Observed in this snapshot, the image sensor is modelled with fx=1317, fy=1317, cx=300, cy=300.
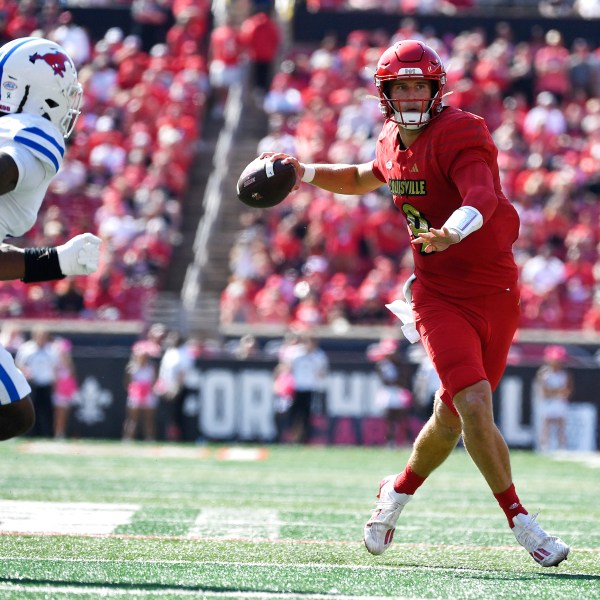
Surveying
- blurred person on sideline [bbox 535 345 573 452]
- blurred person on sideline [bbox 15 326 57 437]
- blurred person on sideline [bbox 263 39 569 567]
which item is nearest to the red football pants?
blurred person on sideline [bbox 263 39 569 567]

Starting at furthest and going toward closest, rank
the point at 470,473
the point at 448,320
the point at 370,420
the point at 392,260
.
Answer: the point at 392,260 < the point at 370,420 < the point at 470,473 < the point at 448,320

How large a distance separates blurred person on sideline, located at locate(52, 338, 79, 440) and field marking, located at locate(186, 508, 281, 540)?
7.60 metres

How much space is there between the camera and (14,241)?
47.4 ft

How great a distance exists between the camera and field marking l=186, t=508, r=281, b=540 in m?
5.27

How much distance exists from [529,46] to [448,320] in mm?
13446

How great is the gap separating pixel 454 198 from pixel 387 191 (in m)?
10.6

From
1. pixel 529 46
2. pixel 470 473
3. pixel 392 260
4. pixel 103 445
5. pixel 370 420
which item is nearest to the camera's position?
pixel 470 473

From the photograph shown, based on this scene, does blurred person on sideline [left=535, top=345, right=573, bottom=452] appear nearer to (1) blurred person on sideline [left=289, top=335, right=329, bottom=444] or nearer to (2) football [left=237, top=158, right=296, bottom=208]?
(1) blurred person on sideline [left=289, top=335, right=329, bottom=444]

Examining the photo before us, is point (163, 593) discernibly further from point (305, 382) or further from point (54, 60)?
point (305, 382)

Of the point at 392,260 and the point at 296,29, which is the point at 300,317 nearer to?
the point at 392,260

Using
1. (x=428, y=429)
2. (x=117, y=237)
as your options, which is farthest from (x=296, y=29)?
(x=428, y=429)

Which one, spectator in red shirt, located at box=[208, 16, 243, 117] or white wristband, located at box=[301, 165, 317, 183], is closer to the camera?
white wristband, located at box=[301, 165, 317, 183]

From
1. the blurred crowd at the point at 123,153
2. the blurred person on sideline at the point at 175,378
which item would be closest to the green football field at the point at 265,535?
the blurred person on sideline at the point at 175,378

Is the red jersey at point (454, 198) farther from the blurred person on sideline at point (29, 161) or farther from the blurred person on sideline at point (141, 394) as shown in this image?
the blurred person on sideline at point (141, 394)
